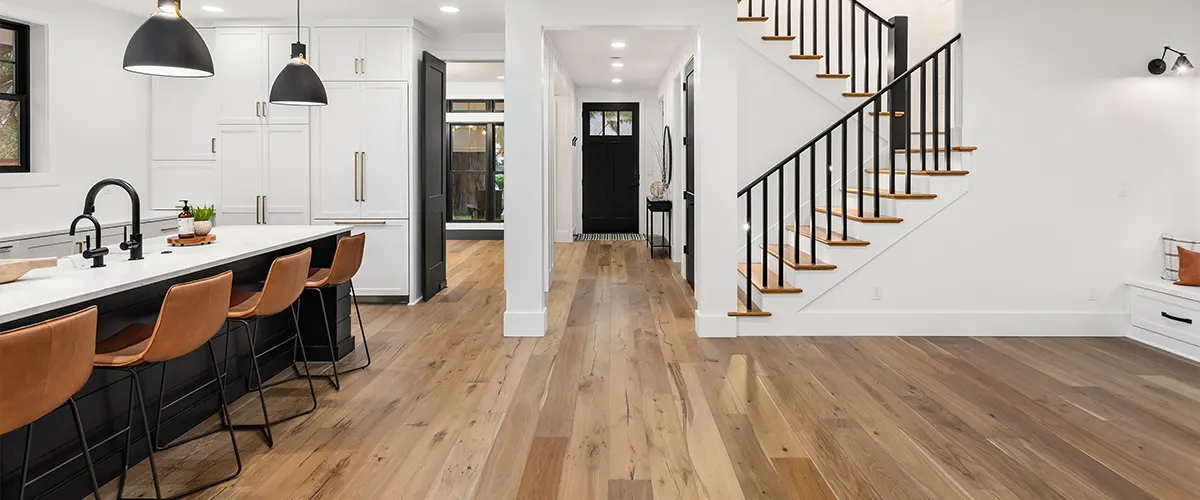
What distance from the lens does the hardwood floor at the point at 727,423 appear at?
264cm

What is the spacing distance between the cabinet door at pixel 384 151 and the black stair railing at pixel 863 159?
3.00 meters

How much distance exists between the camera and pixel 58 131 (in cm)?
525

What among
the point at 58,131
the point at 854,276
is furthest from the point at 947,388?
the point at 58,131

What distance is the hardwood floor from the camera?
264 centimetres

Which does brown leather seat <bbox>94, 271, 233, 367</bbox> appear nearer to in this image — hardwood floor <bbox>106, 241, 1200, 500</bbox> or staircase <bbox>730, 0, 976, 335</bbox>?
hardwood floor <bbox>106, 241, 1200, 500</bbox>

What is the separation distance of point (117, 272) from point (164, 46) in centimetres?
102

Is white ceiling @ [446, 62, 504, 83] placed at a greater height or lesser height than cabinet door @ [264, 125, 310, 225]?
greater

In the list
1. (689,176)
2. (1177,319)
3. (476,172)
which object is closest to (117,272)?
(689,176)

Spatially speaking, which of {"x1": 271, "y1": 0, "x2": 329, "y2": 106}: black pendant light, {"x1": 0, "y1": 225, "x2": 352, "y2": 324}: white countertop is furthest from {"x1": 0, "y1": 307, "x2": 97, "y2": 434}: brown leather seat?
{"x1": 271, "y1": 0, "x2": 329, "y2": 106}: black pendant light

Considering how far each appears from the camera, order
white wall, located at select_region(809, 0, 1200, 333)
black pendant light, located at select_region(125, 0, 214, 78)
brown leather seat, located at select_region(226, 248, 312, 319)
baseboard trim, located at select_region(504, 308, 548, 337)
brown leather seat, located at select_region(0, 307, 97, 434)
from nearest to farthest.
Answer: brown leather seat, located at select_region(0, 307, 97, 434) < black pendant light, located at select_region(125, 0, 214, 78) < brown leather seat, located at select_region(226, 248, 312, 319) < white wall, located at select_region(809, 0, 1200, 333) < baseboard trim, located at select_region(504, 308, 548, 337)

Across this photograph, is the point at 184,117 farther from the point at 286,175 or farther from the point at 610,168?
the point at 610,168

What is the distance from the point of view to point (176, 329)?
2432 mm

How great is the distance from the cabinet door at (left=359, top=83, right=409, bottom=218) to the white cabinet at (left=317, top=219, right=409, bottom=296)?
0.11 meters

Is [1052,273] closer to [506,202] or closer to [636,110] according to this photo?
[506,202]
